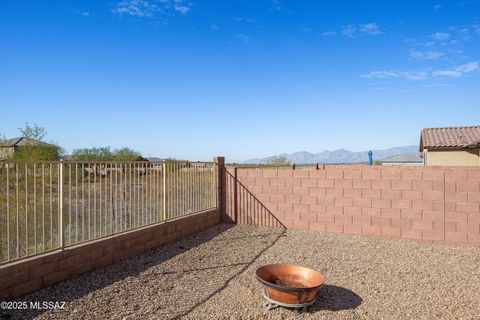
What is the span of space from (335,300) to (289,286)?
0.62 metres

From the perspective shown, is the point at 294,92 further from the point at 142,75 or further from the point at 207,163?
the point at 207,163

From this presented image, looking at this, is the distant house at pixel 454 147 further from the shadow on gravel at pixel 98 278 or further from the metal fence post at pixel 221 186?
the shadow on gravel at pixel 98 278

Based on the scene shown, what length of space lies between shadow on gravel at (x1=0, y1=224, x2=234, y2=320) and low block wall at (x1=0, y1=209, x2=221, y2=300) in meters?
0.09

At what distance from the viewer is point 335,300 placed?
4008 mm

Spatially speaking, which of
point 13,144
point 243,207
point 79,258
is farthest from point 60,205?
point 243,207

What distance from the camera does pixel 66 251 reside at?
14.6 ft

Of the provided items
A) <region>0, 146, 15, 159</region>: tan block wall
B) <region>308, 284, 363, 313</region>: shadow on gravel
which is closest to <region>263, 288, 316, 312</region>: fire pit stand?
<region>308, 284, 363, 313</region>: shadow on gravel

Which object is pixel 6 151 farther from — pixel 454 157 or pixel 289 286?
pixel 454 157

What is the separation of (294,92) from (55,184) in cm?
1690

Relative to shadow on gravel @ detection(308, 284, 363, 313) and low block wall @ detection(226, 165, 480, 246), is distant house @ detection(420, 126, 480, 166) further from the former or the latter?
shadow on gravel @ detection(308, 284, 363, 313)

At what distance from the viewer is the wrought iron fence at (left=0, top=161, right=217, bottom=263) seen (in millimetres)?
4047

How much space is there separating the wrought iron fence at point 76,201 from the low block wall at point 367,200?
8.24 feet

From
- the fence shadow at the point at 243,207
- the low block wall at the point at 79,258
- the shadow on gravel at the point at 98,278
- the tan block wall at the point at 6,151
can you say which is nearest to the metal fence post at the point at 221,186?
the fence shadow at the point at 243,207

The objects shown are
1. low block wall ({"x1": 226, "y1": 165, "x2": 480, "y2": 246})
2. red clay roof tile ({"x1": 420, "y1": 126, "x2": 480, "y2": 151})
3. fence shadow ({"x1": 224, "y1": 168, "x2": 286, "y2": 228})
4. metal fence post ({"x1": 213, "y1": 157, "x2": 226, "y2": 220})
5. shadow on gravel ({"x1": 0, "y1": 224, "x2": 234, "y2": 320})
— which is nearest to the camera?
shadow on gravel ({"x1": 0, "y1": 224, "x2": 234, "y2": 320})
